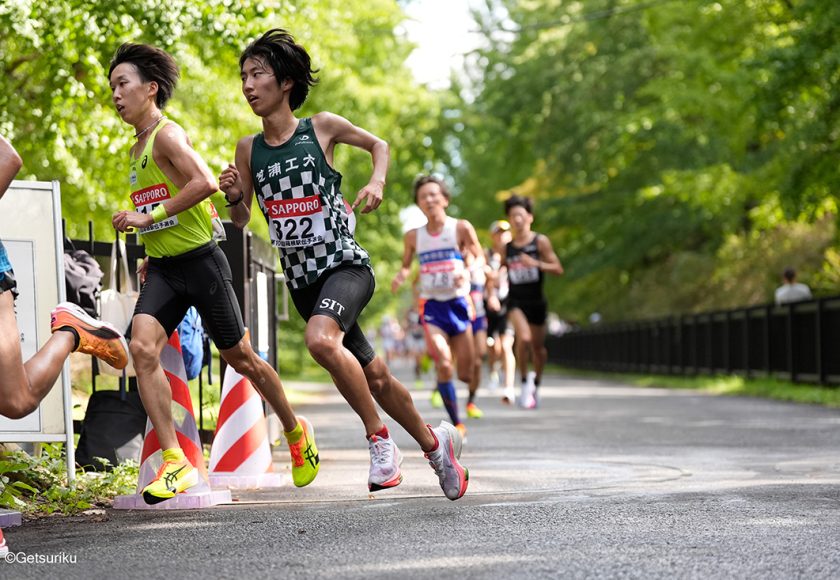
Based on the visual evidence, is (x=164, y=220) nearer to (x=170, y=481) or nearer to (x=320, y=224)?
(x=320, y=224)

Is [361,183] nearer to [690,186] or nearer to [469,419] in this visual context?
[690,186]

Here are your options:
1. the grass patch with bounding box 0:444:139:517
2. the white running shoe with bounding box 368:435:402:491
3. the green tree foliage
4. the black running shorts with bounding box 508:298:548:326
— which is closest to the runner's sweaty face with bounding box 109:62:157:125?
the grass patch with bounding box 0:444:139:517

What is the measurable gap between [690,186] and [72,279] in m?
24.6

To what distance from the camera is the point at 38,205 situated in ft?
24.6

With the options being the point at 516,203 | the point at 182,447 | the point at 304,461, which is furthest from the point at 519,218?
the point at 304,461

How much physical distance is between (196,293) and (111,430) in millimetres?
1864

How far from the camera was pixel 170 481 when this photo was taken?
661cm

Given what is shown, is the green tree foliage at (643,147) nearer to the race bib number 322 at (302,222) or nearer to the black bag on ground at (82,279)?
the black bag on ground at (82,279)

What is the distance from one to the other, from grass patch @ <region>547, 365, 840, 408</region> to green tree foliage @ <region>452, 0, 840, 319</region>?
8.89 feet

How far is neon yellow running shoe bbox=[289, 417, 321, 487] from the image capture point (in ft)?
22.0

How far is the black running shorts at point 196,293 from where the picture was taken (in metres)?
6.84

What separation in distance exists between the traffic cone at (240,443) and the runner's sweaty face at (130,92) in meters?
1.72

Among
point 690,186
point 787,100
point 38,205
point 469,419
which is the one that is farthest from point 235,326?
point 690,186

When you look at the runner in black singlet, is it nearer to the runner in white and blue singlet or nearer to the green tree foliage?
the runner in white and blue singlet
